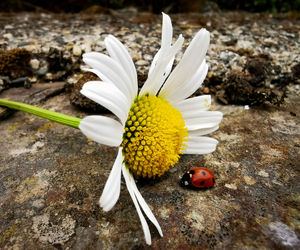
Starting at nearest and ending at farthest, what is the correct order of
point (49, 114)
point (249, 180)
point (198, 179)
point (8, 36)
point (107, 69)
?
point (107, 69) < point (198, 179) < point (249, 180) < point (49, 114) < point (8, 36)

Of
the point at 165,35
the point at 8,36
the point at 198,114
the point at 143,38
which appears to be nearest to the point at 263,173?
the point at 198,114

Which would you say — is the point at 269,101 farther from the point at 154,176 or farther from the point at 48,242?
the point at 48,242

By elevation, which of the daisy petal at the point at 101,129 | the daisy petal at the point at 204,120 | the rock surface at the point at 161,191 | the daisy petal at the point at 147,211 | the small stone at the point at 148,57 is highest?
the daisy petal at the point at 101,129

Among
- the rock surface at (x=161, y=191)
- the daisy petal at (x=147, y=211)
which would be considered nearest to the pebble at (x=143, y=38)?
the rock surface at (x=161, y=191)

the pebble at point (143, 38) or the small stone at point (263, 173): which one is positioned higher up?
the pebble at point (143, 38)

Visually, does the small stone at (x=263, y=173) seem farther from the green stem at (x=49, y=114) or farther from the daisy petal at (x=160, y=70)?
the green stem at (x=49, y=114)

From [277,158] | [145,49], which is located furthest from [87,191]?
[145,49]

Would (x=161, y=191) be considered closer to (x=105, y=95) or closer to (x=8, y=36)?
(x=105, y=95)
